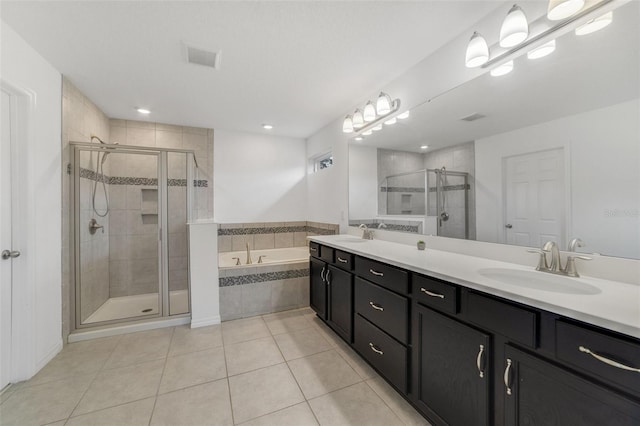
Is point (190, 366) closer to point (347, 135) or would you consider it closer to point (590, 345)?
point (590, 345)

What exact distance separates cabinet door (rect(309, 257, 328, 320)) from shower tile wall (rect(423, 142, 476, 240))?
1.17m

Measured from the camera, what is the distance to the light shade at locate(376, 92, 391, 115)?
2264 mm

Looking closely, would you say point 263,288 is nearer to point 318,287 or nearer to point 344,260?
point 318,287

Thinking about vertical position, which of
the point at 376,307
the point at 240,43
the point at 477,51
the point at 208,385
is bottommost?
the point at 208,385

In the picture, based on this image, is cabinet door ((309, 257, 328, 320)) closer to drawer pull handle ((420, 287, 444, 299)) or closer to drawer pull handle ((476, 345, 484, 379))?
drawer pull handle ((420, 287, 444, 299))

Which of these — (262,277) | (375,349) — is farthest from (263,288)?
(375,349)

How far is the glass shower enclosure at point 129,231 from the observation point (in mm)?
2566

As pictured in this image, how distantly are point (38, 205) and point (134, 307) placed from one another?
1.61 metres

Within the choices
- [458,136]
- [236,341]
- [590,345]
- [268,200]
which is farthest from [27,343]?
[458,136]

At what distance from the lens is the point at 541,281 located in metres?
1.26

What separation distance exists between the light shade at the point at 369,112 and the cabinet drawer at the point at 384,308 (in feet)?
5.01

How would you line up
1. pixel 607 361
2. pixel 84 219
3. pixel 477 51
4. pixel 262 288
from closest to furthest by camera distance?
1. pixel 607 361
2. pixel 477 51
3. pixel 84 219
4. pixel 262 288

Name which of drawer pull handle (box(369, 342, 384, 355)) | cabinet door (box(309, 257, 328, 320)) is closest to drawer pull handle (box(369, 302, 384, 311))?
drawer pull handle (box(369, 342, 384, 355))

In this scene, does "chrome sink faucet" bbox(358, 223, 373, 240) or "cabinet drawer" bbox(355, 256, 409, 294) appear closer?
"cabinet drawer" bbox(355, 256, 409, 294)
